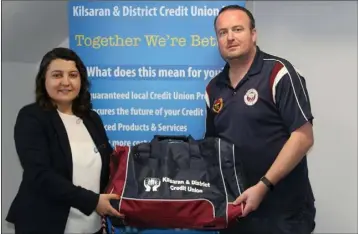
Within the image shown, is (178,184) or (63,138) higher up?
(63,138)

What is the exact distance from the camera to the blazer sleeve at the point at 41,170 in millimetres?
1904

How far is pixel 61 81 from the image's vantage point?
203 centimetres

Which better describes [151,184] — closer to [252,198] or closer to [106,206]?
[106,206]

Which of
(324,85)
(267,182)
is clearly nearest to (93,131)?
(267,182)


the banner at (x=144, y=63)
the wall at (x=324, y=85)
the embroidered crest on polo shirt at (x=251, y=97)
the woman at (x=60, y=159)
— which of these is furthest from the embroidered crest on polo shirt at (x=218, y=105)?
the wall at (x=324, y=85)

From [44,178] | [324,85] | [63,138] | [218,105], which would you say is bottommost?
[44,178]

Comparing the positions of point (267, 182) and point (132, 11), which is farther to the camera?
point (132, 11)

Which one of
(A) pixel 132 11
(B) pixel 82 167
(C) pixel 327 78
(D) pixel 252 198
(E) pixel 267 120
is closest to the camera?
(D) pixel 252 198

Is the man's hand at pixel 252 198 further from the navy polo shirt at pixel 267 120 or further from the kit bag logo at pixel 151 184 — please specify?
the kit bag logo at pixel 151 184

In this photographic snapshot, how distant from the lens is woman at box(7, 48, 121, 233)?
192 centimetres

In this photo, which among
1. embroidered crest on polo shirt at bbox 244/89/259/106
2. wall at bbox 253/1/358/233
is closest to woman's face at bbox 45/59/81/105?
embroidered crest on polo shirt at bbox 244/89/259/106

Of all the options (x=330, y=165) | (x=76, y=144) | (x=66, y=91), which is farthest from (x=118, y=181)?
(x=330, y=165)

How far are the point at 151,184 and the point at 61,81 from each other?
0.62 meters

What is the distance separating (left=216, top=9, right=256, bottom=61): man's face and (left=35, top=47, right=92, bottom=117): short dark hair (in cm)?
68
